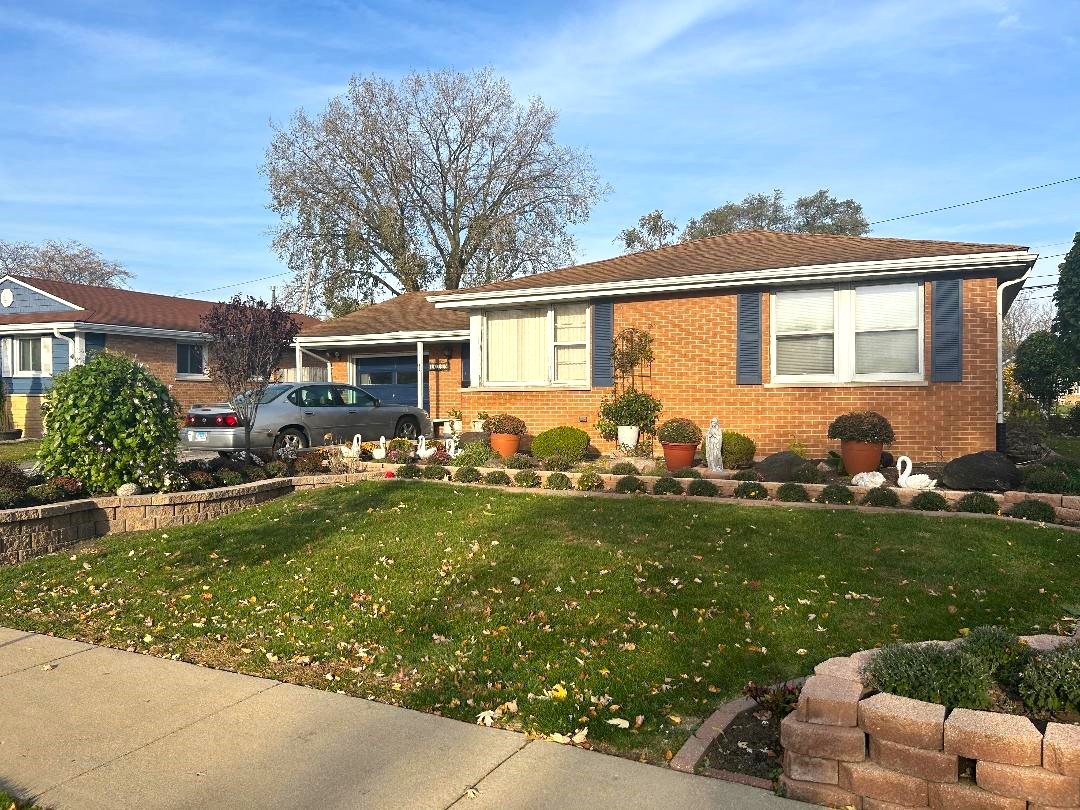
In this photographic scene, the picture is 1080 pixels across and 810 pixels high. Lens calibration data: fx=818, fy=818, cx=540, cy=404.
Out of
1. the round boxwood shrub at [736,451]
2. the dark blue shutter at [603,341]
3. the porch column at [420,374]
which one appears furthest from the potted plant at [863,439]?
the porch column at [420,374]

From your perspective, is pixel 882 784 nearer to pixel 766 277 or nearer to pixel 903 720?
pixel 903 720

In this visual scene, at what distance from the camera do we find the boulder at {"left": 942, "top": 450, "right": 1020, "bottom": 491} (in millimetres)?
9219

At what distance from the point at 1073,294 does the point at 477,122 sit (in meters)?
24.7

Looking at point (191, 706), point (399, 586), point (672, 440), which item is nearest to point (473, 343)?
point (672, 440)

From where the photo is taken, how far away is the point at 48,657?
5.40 metres

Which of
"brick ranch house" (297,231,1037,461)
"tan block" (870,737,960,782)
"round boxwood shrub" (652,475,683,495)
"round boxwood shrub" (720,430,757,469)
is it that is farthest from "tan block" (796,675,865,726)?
"brick ranch house" (297,231,1037,461)

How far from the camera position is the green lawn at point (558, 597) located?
15.4 ft

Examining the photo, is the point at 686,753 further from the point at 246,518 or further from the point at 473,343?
the point at 473,343

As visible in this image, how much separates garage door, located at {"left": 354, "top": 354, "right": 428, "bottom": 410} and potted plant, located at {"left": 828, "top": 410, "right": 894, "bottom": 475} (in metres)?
12.0

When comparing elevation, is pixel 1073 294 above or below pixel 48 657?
above

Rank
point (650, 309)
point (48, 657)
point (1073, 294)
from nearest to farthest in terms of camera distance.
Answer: point (48, 657) < point (650, 309) < point (1073, 294)

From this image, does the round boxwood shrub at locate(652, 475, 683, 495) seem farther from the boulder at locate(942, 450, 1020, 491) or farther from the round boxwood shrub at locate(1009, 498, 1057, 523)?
the round boxwood shrub at locate(1009, 498, 1057, 523)

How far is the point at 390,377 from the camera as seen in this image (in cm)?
2105


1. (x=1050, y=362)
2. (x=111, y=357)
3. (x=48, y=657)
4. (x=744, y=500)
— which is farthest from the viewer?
(x=1050, y=362)
